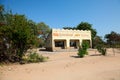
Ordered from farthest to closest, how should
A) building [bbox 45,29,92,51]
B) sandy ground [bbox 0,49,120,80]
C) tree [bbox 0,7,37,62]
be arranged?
building [bbox 45,29,92,51], tree [bbox 0,7,37,62], sandy ground [bbox 0,49,120,80]

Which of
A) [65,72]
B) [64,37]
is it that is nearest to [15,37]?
[65,72]

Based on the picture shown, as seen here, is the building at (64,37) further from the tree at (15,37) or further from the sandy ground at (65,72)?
the sandy ground at (65,72)

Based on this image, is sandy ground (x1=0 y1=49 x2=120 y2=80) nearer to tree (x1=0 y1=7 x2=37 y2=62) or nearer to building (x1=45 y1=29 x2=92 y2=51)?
tree (x1=0 y1=7 x2=37 y2=62)

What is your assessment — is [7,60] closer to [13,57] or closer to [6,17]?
[13,57]

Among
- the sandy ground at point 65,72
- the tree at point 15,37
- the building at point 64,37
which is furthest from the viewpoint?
the building at point 64,37

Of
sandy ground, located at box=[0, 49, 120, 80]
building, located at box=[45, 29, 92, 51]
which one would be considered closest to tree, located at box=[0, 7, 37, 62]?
sandy ground, located at box=[0, 49, 120, 80]

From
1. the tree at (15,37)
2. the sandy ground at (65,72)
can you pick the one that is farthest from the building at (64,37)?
the sandy ground at (65,72)

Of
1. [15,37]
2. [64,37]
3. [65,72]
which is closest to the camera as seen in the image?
[65,72]

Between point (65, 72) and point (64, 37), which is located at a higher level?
point (64, 37)

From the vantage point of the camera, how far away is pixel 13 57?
20719 mm

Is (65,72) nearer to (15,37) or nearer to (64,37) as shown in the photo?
(15,37)

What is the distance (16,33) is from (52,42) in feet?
73.3

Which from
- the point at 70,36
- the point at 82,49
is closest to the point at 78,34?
the point at 70,36

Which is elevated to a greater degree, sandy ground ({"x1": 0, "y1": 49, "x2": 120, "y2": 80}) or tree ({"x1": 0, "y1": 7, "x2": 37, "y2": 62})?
tree ({"x1": 0, "y1": 7, "x2": 37, "y2": 62})
